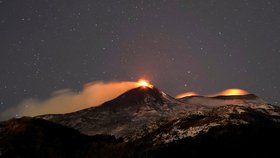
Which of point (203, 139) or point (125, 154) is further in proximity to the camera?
point (125, 154)

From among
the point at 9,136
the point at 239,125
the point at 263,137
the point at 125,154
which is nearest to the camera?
the point at 263,137

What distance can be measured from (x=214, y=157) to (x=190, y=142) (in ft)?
23.5

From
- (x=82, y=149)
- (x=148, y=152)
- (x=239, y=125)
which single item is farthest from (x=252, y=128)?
(x=82, y=149)

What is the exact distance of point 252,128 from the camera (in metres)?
59.0

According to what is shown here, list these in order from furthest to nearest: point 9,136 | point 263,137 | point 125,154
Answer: point 9,136
point 125,154
point 263,137

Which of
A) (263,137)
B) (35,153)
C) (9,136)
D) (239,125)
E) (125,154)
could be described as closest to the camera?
(263,137)

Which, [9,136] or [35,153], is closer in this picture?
[35,153]

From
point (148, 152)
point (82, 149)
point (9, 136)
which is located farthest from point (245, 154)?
point (9, 136)

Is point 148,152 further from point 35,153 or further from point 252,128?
point 35,153

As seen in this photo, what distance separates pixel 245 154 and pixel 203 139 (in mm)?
9006

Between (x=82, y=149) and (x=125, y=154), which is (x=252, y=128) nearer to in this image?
(x=125, y=154)

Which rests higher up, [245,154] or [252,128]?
[252,128]

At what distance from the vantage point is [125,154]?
218 ft

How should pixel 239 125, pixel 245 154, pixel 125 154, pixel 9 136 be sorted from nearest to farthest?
pixel 245 154 < pixel 239 125 < pixel 125 154 < pixel 9 136
